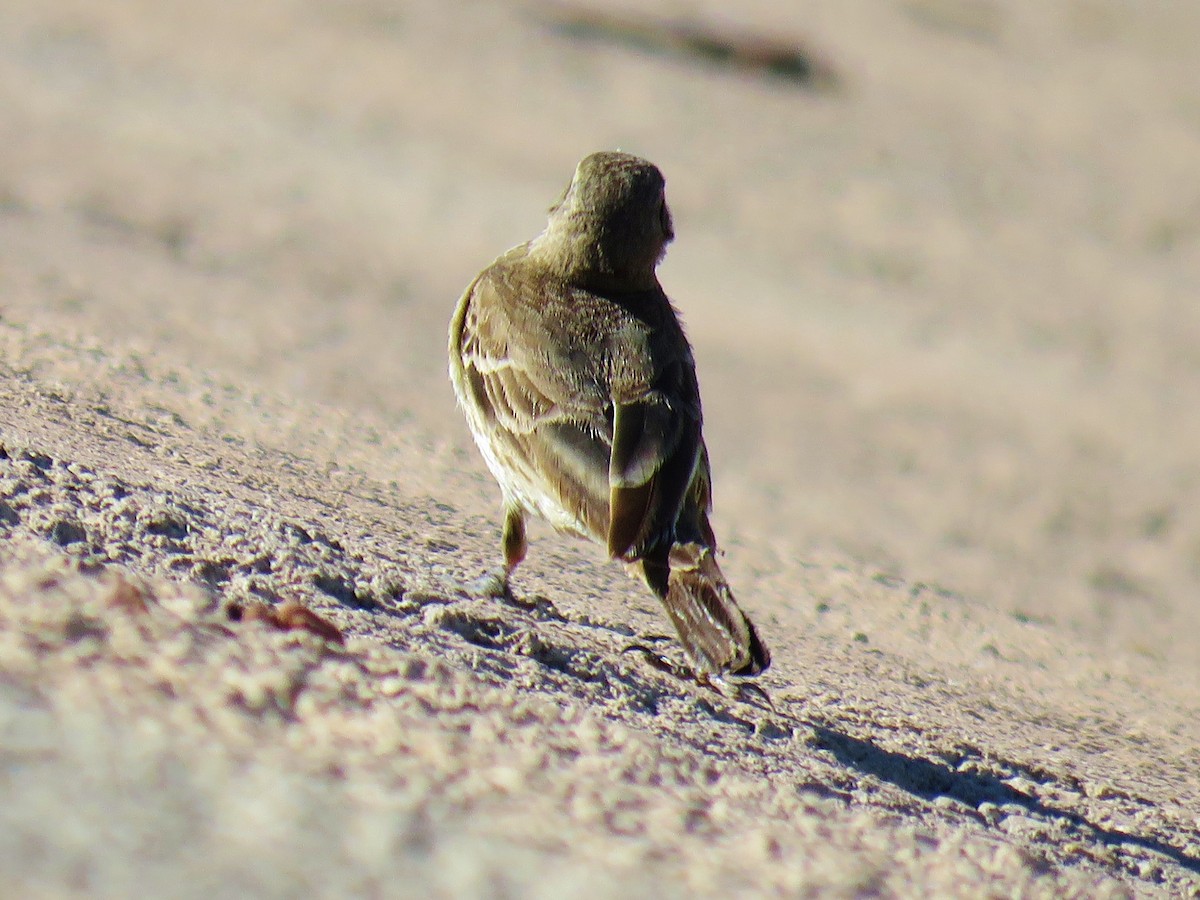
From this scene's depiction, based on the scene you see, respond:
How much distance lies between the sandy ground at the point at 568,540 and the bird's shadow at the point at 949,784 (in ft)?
0.07

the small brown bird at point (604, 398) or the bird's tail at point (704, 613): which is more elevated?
the small brown bird at point (604, 398)

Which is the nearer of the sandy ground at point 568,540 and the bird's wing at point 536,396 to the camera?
the sandy ground at point 568,540

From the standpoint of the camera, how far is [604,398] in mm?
4895

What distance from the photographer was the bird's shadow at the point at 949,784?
3.99 meters

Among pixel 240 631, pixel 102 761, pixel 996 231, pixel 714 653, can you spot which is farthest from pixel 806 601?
pixel 996 231

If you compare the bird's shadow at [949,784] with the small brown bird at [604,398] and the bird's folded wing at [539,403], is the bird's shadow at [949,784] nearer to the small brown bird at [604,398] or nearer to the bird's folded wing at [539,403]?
the small brown bird at [604,398]

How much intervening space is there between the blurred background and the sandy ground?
6 cm

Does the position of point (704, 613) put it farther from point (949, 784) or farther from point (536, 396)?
point (536, 396)

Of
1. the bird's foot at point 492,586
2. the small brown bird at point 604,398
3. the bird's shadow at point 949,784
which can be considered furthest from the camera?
the bird's foot at point 492,586

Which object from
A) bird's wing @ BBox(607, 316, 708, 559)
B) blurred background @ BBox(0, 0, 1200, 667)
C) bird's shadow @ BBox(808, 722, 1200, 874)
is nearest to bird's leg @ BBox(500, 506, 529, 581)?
bird's wing @ BBox(607, 316, 708, 559)

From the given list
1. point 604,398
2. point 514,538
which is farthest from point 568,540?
point 604,398

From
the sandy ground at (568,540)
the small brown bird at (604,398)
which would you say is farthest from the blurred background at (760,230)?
the small brown bird at (604,398)

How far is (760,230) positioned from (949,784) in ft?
36.1

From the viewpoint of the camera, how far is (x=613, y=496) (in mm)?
4504
